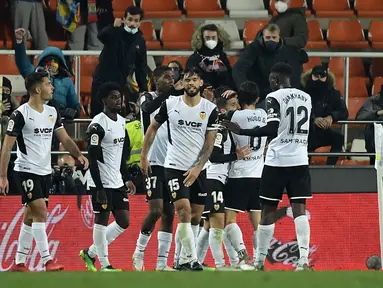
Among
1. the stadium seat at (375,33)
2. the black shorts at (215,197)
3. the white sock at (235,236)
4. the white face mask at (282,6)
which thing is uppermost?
the white face mask at (282,6)

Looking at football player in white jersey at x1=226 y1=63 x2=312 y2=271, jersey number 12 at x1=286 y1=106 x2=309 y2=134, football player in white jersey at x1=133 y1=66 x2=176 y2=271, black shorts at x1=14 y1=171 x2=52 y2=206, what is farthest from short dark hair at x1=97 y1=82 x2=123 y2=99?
jersey number 12 at x1=286 y1=106 x2=309 y2=134

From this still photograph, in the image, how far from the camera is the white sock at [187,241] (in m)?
13.0

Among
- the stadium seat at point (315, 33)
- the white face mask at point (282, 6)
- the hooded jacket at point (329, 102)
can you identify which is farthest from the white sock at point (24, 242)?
the stadium seat at point (315, 33)

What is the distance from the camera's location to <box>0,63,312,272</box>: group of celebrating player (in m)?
13.2

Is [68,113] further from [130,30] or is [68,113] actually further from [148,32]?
[148,32]

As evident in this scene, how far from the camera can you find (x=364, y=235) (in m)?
16.5

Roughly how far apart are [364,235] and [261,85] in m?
2.40

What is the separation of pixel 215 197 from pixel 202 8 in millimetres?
7401

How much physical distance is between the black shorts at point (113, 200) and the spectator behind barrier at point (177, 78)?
1247 mm

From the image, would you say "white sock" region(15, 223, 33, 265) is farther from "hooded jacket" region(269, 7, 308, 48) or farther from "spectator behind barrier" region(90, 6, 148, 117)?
"hooded jacket" region(269, 7, 308, 48)

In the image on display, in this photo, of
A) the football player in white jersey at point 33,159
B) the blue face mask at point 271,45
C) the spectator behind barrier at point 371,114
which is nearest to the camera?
the football player in white jersey at point 33,159

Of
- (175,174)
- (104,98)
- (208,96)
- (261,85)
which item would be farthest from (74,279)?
(261,85)

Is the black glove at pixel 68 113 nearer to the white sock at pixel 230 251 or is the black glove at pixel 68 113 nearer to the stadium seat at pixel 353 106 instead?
the white sock at pixel 230 251

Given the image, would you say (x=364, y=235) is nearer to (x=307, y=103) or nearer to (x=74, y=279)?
(x=307, y=103)
